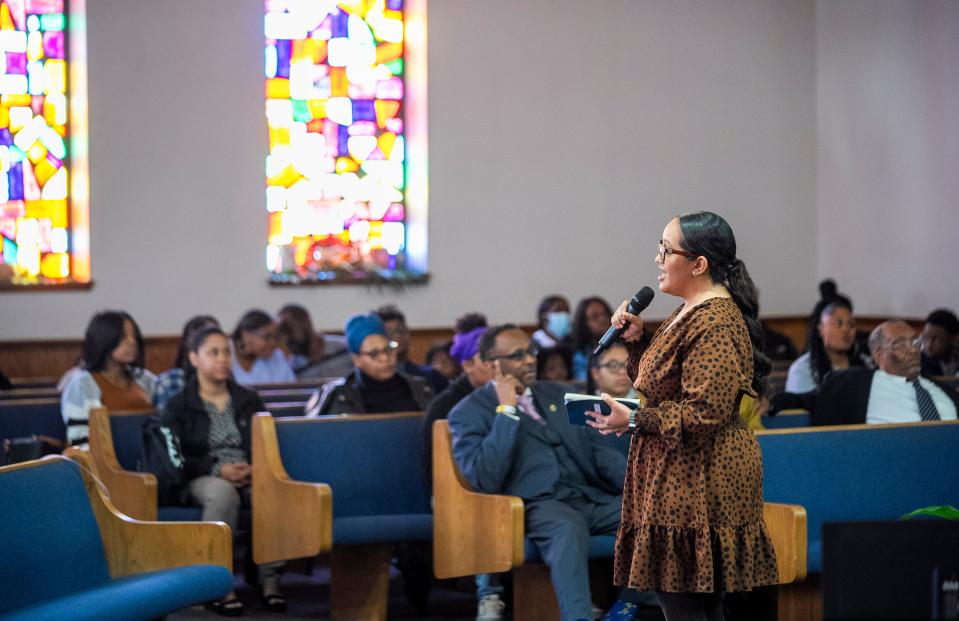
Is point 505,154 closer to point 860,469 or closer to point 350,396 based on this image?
point 350,396

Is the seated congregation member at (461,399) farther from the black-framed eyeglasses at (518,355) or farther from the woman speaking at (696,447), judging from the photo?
the woman speaking at (696,447)

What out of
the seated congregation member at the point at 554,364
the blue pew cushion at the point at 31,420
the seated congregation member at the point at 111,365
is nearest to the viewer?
the blue pew cushion at the point at 31,420

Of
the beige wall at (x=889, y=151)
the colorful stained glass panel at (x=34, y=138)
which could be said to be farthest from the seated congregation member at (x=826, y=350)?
the colorful stained glass panel at (x=34, y=138)

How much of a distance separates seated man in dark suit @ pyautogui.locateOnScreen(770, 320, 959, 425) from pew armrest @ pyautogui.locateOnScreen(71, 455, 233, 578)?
2469 mm

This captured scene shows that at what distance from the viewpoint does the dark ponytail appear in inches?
116

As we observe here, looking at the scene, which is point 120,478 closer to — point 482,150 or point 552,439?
point 552,439

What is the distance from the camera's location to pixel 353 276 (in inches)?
400

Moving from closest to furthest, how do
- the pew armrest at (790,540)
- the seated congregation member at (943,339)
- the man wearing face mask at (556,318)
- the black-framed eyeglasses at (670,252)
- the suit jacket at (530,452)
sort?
1. the black-framed eyeglasses at (670,252)
2. the pew armrest at (790,540)
3. the suit jacket at (530,452)
4. the seated congregation member at (943,339)
5. the man wearing face mask at (556,318)

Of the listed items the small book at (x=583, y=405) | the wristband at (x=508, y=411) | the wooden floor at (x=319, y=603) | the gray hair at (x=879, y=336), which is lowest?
the wooden floor at (x=319, y=603)

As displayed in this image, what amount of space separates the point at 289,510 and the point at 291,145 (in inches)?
231

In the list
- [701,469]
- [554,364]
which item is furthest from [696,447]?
[554,364]

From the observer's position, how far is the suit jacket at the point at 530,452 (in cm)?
445

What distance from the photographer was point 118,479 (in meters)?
5.08

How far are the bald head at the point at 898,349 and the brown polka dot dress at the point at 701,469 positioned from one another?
2.53 m
